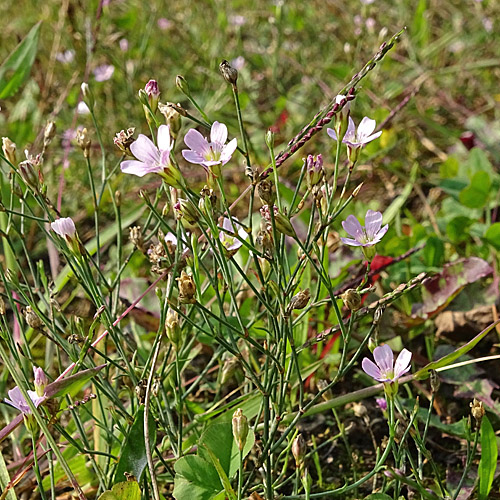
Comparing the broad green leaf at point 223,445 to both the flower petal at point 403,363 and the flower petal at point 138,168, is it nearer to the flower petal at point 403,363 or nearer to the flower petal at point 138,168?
the flower petal at point 403,363

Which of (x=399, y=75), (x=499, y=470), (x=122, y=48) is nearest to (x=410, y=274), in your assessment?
(x=499, y=470)

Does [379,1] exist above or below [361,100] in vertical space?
above

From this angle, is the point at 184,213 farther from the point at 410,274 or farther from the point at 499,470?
the point at 410,274

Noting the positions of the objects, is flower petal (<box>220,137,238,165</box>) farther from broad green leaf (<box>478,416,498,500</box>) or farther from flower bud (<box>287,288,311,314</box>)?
broad green leaf (<box>478,416,498,500</box>)

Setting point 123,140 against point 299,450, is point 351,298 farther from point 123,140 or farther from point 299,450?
point 123,140

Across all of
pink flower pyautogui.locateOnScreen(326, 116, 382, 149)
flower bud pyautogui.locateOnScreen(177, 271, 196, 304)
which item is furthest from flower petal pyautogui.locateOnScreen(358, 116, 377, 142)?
flower bud pyautogui.locateOnScreen(177, 271, 196, 304)

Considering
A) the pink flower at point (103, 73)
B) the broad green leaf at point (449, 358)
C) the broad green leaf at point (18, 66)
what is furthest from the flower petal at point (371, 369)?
the pink flower at point (103, 73)

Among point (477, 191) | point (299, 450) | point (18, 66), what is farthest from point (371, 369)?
point (18, 66)

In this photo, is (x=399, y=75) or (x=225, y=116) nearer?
(x=225, y=116)
